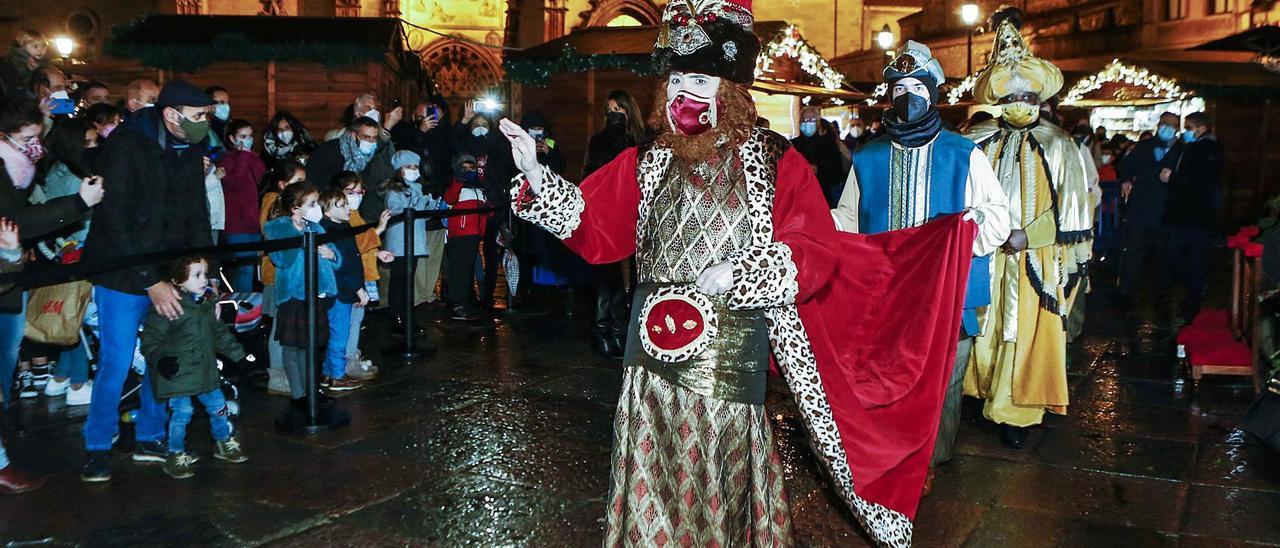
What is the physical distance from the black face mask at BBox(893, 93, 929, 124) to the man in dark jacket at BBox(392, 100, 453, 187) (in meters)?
6.14

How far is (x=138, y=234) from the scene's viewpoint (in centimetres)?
548

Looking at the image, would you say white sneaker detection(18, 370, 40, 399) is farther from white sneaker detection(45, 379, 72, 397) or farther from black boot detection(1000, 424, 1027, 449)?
black boot detection(1000, 424, 1027, 449)

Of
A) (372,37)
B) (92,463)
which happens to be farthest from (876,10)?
(92,463)

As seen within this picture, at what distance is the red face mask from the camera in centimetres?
354

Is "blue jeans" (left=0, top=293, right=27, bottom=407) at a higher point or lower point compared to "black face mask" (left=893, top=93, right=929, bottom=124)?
lower

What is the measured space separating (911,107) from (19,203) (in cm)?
438

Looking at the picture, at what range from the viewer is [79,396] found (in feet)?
22.8

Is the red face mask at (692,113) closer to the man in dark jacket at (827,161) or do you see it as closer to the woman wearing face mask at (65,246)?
the woman wearing face mask at (65,246)

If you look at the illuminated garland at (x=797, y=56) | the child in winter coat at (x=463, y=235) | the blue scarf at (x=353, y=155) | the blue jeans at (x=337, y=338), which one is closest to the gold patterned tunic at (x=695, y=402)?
the blue jeans at (x=337, y=338)

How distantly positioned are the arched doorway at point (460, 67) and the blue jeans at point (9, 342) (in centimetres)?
1891

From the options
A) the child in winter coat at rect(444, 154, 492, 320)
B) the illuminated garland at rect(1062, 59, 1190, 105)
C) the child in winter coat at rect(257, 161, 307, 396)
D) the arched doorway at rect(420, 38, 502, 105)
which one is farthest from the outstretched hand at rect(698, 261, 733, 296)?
the arched doorway at rect(420, 38, 502, 105)

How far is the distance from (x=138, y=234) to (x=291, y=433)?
1.45m

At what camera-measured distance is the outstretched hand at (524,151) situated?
342cm

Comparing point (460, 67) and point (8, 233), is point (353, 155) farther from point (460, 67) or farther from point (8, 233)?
point (460, 67)
